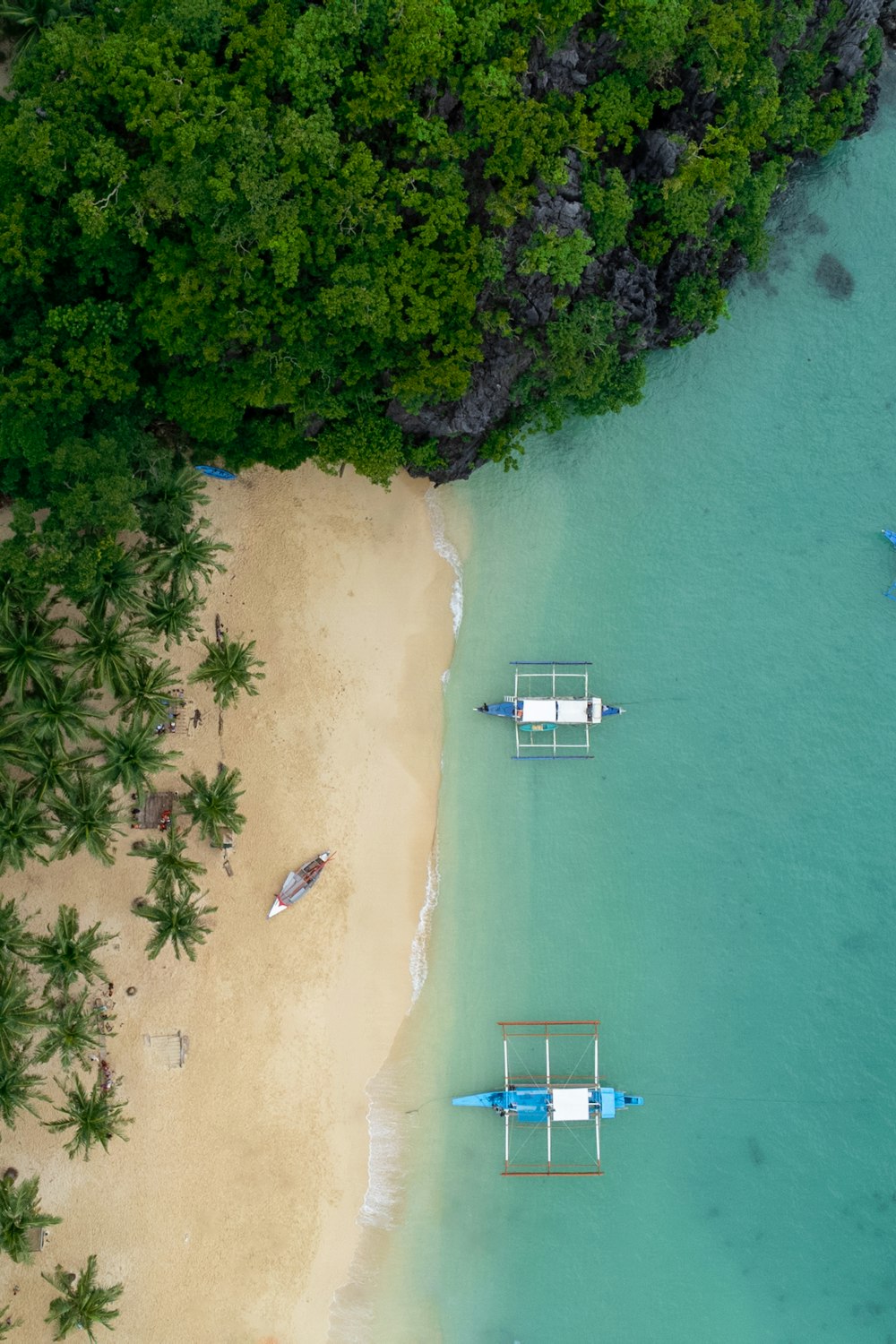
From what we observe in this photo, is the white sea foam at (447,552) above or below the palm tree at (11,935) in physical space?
above

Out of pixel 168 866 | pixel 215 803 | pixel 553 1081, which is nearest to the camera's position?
pixel 168 866

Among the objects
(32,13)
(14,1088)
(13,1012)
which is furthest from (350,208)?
(14,1088)

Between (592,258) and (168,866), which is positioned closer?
(592,258)

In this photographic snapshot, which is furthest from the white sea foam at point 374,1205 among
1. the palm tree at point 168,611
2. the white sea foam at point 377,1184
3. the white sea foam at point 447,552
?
the palm tree at point 168,611

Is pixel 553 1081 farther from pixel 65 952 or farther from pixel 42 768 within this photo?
pixel 42 768

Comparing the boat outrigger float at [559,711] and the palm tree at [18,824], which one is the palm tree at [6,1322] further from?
the boat outrigger float at [559,711]

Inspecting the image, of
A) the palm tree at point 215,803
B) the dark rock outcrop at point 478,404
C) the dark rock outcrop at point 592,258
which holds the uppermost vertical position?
the dark rock outcrop at point 592,258
